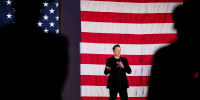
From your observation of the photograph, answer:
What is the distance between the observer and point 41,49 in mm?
1916

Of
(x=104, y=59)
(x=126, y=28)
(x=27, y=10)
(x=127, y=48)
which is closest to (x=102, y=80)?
(x=104, y=59)

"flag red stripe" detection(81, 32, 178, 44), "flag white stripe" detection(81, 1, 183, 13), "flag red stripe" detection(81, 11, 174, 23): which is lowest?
"flag red stripe" detection(81, 32, 178, 44)

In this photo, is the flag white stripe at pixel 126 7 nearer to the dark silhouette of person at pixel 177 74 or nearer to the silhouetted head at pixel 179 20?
the silhouetted head at pixel 179 20

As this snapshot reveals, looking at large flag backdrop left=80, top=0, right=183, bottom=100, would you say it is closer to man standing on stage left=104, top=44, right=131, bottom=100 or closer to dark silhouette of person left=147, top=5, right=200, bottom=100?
man standing on stage left=104, top=44, right=131, bottom=100

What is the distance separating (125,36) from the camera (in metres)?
2.07

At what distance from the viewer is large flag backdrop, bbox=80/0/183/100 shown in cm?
202

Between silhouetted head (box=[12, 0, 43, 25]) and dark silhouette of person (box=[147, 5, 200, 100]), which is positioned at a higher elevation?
silhouetted head (box=[12, 0, 43, 25])

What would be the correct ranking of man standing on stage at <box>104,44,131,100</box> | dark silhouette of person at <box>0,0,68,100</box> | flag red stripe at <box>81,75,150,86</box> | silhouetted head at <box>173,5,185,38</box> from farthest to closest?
flag red stripe at <box>81,75,150,86</box> → dark silhouette of person at <box>0,0,68,100</box> → man standing on stage at <box>104,44,131,100</box> → silhouetted head at <box>173,5,185,38</box>

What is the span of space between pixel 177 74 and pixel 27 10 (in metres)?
2.06

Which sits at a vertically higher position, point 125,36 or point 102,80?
point 125,36

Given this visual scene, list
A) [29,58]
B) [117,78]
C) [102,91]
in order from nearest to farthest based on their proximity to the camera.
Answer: [117,78] < [29,58] < [102,91]

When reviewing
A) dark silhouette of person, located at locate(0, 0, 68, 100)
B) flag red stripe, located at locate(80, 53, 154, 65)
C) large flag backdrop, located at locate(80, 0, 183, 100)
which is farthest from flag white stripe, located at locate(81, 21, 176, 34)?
dark silhouette of person, located at locate(0, 0, 68, 100)

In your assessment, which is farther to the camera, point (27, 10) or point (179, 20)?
point (27, 10)

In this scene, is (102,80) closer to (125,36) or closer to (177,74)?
(125,36)
